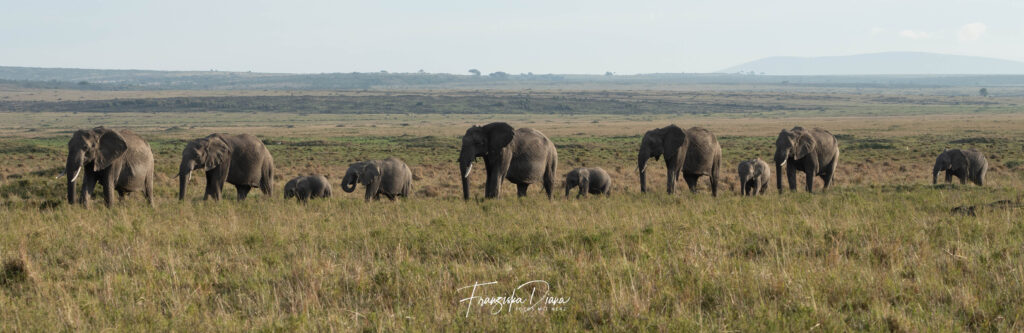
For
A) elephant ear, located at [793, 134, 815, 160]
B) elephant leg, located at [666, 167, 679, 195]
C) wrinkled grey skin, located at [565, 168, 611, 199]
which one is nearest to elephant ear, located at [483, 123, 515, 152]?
elephant leg, located at [666, 167, 679, 195]

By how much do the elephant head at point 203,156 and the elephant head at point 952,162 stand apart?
20186 mm

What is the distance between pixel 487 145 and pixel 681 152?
5387mm

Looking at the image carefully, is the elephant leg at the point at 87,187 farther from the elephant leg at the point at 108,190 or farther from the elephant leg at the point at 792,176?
the elephant leg at the point at 792,176

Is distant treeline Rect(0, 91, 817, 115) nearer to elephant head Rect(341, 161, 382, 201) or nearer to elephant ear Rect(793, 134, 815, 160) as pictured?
elephant ear Rect(793, 134, 815, 160)

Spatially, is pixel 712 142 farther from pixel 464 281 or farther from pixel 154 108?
pixel 154 108

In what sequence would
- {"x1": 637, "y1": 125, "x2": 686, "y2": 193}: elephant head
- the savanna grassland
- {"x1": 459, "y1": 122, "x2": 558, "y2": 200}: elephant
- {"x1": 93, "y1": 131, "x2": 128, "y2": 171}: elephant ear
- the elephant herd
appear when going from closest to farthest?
the savanna grassland < {"x1": 93, "y1": 131, "x2": 128, "y2": 171}: elephant ear < the elephant herd < {"x1": 459, "y1": 122, "x2": 558, "y2": 200}: elephant < {"x1": 637, "y1": 125, "x2": 686, "y2": 193}: elephant head

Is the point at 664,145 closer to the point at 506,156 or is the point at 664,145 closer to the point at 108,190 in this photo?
the point at 506,156

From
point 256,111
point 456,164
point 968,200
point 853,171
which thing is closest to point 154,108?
point 256,111

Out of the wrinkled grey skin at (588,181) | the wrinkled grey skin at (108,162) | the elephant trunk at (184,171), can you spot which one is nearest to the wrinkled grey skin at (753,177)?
Result: the wrinkled grey skin at (588,181)

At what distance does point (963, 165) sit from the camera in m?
25.0

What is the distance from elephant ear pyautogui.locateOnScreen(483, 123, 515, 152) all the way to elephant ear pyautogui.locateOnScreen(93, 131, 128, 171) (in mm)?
7280

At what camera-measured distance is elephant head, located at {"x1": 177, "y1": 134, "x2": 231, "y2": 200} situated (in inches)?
707

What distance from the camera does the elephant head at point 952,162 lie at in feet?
82.2

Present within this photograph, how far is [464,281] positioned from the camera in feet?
27.6
